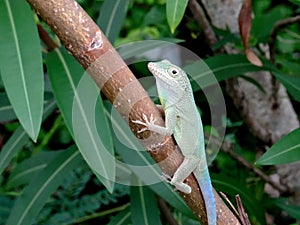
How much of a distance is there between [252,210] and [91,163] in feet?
2.03

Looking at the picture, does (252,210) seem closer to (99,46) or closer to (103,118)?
(103,118)

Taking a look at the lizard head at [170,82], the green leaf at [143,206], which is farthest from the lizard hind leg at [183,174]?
the green leaf at [143,206]

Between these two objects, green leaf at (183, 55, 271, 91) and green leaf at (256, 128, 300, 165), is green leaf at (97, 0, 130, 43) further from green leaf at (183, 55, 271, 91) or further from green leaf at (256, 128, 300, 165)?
green leaf at (256, 128, 300, 165)

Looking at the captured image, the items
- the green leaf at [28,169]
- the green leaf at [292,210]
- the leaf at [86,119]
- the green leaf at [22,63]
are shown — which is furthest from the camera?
the green leaf at [28,169]

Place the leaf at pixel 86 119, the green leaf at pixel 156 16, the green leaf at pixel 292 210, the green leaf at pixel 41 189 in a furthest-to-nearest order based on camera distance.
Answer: the green leaf at pixel 156 16 < the green leaf at pixel 292 210 < the green leaf at pixel 41 189 < the leaf at pixel 86 119

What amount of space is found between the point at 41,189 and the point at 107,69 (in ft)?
2.29

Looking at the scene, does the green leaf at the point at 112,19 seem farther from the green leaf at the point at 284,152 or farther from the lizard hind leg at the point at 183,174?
the lizard hind leg at the point at 183,174

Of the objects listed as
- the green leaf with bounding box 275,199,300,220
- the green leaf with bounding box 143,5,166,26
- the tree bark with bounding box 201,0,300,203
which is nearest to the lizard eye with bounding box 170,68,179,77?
the green leaf with bounding box 275,199,300,220

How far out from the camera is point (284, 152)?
1.31 metres

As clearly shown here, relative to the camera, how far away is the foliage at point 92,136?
1174 mm

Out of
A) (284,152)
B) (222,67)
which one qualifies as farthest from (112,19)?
(284,152)

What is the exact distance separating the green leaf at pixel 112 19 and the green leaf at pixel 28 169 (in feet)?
1.24

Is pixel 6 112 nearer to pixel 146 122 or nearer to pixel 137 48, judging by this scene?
pixel 137 48

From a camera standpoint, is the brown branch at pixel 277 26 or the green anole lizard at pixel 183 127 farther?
the brown branch at pixel 277 26
